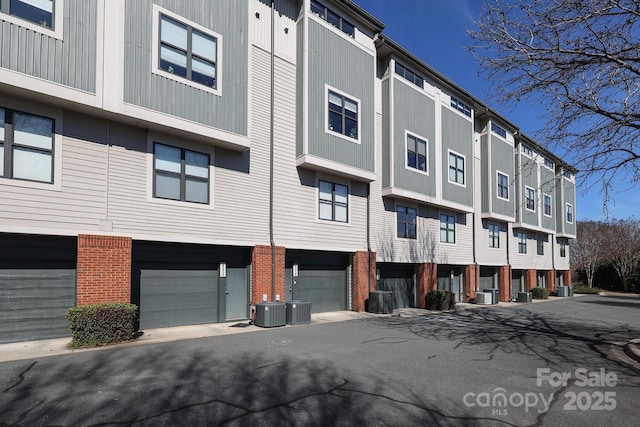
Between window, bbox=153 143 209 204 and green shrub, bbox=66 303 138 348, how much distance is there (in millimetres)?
3503

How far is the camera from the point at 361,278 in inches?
683

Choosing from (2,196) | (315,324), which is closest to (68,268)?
(2,196)

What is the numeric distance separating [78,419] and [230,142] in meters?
8.99

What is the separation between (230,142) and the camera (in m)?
12.5

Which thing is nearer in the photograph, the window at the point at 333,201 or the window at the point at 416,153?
the window at the point at 333,201

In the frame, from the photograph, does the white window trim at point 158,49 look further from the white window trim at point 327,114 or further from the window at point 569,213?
the window at point 569,213

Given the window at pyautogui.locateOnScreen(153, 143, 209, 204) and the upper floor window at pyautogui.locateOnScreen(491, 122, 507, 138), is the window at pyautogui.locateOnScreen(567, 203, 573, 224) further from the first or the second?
the window at pyautogui.locateOnScreen(153, 143, 209, 204)

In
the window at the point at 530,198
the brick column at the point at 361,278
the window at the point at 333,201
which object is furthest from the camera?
the window at the point at 530,198

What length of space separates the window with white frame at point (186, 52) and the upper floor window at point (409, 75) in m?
10.3

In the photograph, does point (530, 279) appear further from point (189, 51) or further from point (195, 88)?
point (189, 51)

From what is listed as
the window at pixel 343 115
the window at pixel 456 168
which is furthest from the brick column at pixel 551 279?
the window at pixel 343 115

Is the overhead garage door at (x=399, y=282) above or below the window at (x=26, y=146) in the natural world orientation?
below

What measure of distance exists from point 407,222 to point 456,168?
533 cm

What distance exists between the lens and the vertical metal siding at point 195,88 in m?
10.7
